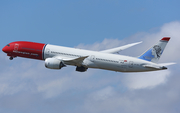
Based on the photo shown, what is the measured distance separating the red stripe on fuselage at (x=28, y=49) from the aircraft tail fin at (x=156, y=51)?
20.6 meters

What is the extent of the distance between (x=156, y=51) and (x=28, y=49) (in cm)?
2551

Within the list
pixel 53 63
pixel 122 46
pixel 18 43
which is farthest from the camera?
pixel 122 46

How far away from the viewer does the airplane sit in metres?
68.8

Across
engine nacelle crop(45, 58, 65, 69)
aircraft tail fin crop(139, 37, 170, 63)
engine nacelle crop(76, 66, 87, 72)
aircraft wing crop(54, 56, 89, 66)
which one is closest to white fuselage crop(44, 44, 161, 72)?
aircraft wing crop(54, 56, 89, 66)

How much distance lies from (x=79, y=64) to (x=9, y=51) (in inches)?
592

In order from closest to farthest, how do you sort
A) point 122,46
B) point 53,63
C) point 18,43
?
point 53,63
point 18,43
point 122,46

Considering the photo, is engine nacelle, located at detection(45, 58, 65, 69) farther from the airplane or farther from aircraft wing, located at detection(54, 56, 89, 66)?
aircraft wing, located at detection(54, 56, 89, 66)

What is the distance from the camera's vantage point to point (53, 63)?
223 feet

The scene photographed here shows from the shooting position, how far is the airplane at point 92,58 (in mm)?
68750

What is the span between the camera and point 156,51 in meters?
69.9

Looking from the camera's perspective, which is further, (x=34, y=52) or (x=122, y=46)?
(x=122, y=46)

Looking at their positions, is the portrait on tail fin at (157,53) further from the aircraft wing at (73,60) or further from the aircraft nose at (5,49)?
the aircraft nose at (5,49)

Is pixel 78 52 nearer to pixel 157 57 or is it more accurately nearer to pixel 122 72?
pixel 122 72

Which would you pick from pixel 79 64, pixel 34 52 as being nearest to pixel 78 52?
pixel 79 64
